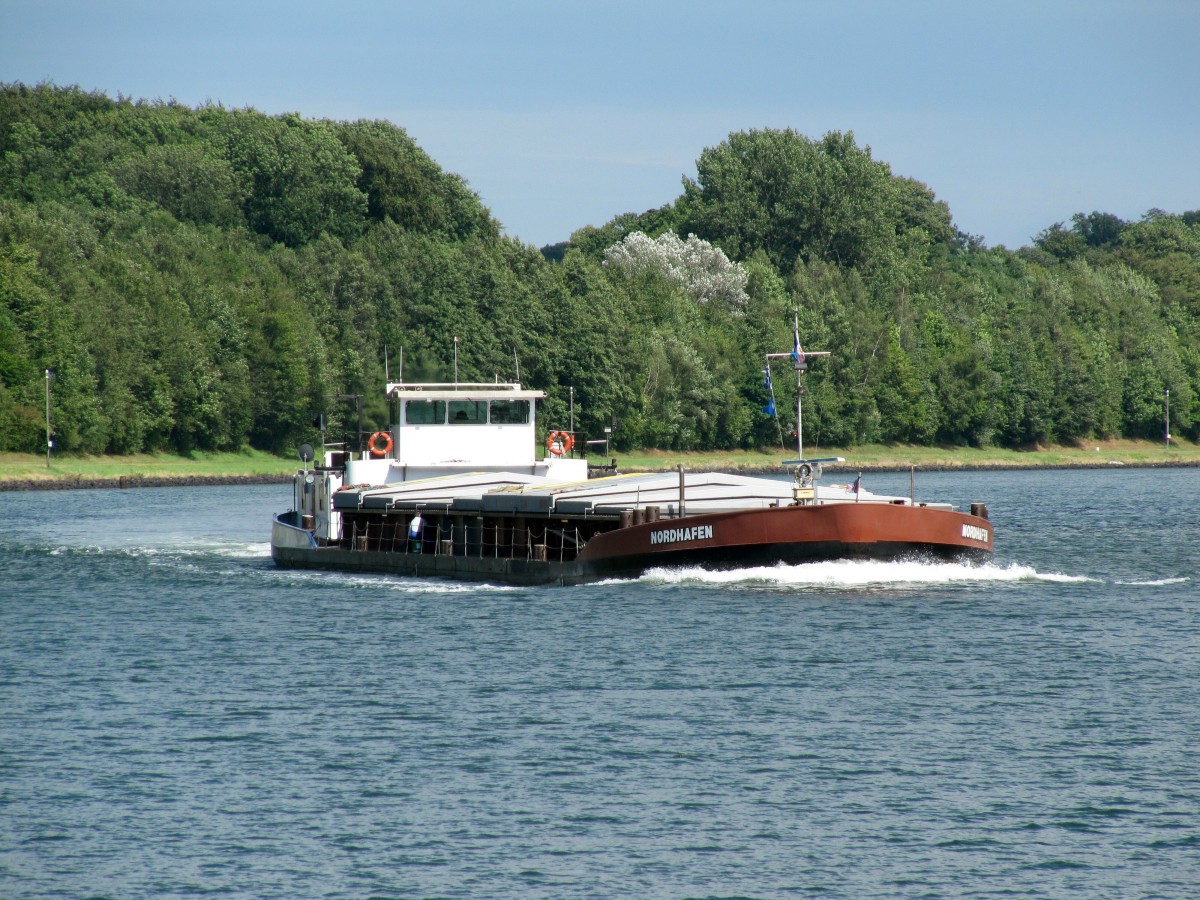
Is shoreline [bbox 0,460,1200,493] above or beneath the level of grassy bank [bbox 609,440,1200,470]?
beneath

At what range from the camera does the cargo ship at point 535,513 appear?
131 feet

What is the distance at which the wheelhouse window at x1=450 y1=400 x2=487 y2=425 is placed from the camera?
54.5 meters

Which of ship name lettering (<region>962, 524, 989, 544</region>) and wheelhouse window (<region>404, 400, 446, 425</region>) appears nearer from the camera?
ship name lettering (<region>962, 524, 989, 544</region>)

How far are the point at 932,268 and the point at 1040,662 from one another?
514ft

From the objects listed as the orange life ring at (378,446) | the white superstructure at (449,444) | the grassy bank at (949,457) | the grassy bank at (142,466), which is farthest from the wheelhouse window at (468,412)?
the grassy bank at (949,457)

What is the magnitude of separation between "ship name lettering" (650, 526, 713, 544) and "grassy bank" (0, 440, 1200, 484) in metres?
70.9

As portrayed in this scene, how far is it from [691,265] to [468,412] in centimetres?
10353

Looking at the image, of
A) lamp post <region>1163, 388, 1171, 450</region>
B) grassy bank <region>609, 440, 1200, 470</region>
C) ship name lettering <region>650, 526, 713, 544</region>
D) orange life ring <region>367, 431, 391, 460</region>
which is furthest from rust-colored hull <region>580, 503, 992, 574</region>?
lamp post <region>1163, 388, 1171, 450</region>

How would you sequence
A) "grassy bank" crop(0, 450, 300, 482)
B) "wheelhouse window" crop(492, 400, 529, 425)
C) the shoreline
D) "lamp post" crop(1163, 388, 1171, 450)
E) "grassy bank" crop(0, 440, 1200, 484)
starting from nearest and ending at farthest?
"wheelhouse window" crop(492, 400, 529, 425)
the shoreline
"grassy bank" crop(0, 450, 300, 482)
"grassy bank" crop(0, 440, 1200, 484)
"lamp post" crop(1163, 388, 1171, 450)

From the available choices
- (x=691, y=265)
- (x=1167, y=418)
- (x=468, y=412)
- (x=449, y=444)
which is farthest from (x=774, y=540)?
(x=1167, y=418)

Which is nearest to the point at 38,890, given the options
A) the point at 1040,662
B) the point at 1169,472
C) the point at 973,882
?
the point at 973,882

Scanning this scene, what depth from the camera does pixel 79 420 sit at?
372ft

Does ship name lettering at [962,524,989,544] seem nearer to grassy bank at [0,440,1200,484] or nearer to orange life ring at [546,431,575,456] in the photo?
orange life ring at [546,431,575,456]

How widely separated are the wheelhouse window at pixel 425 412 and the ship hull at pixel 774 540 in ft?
35.0
